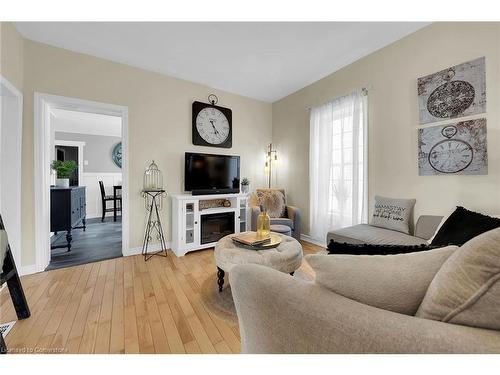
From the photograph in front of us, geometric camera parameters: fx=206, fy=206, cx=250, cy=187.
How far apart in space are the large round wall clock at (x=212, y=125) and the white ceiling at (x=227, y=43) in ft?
1.47

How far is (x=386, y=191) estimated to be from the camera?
2.46 meters

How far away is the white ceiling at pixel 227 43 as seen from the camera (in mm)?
2061

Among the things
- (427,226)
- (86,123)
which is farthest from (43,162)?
(427,226)

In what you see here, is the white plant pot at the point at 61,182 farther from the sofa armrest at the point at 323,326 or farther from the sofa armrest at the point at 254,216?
the sofa armrest at the point at 323,326

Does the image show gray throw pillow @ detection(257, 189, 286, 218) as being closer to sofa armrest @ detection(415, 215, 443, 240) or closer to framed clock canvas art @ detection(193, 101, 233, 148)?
framed clock canvas art @ detection(193, 101, 233, 148)

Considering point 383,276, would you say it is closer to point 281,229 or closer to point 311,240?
point 281,229

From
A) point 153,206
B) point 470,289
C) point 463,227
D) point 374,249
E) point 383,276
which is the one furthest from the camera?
point 153,206

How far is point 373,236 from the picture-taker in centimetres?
202

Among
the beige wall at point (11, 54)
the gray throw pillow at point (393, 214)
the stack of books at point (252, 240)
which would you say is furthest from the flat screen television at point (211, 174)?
the gray throw pillow at point (393, 214)

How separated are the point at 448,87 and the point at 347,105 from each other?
3.32 ft

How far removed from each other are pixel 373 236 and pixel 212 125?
2734 mm

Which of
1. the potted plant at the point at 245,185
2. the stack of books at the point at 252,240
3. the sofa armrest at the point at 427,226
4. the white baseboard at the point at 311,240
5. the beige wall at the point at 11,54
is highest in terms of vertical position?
the beige wall at the point at 11,54
